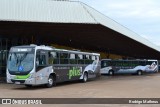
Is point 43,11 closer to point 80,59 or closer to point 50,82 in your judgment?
point 80,59

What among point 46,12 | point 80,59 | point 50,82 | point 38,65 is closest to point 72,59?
point 80,59

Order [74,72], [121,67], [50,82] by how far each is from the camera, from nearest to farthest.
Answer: [50,82] < [74,72] < [121,67]

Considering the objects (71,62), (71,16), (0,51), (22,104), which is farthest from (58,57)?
(0,51)

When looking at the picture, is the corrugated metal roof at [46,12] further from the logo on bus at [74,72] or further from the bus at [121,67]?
the bus at [121,67]

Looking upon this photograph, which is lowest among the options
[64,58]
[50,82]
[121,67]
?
[50,82]

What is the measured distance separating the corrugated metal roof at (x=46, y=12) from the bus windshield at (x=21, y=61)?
19.1 ft

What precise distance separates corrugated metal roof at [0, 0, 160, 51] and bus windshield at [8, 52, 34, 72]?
582cm

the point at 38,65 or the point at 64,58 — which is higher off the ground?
the point at 64,58

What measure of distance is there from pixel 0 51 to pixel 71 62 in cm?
1490

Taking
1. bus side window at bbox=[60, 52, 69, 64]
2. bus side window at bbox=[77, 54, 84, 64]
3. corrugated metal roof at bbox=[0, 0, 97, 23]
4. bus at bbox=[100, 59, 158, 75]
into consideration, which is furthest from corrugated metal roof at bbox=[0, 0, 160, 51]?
bus at bbox=[100, 59, 158, 75]

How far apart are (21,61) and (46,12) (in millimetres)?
7518

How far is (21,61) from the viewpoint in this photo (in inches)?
890

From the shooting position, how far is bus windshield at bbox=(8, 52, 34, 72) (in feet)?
73.0

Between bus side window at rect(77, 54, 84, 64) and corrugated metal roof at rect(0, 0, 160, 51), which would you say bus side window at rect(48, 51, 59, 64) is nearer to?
bus side window at rect(77, 54, 84, 64)
